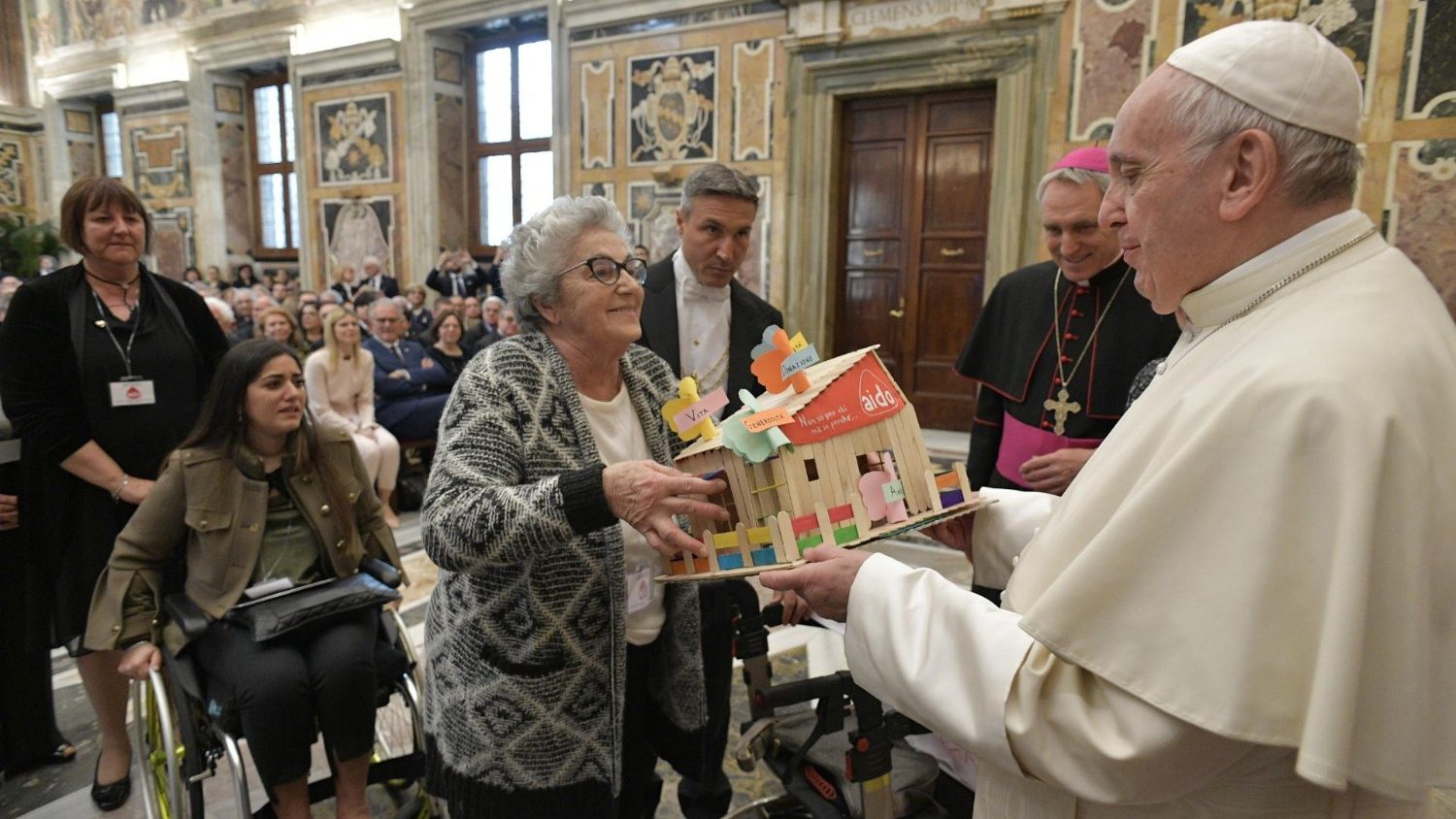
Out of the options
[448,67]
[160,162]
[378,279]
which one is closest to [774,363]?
[378,279]

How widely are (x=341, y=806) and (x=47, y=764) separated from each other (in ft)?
4.29

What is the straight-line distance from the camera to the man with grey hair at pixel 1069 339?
2.13 m

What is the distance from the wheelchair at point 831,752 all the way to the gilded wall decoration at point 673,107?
7.40m

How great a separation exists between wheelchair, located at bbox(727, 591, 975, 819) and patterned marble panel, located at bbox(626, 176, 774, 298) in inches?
240

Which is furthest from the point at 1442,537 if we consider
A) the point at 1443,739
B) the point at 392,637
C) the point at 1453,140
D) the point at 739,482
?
the point at 1453,140

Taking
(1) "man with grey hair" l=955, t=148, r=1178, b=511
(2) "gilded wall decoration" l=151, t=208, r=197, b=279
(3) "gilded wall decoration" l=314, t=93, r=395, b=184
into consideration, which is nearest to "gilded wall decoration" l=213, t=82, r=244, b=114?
(2) "gilded wall decoration" l=151, t=208, r=197, b=279

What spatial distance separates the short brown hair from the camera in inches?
97.6

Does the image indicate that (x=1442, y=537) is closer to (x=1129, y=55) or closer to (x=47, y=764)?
(x=47, y=764)

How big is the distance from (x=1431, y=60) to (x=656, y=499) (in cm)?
683

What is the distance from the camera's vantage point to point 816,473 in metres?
1.42

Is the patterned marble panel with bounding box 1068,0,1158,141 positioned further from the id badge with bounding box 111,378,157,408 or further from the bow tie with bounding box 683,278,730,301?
the id badge with bounding box 111,378,157,408

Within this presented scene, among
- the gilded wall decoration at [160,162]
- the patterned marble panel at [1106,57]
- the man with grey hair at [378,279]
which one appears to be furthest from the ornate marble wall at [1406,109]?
the gilded wall decoration at [160,162]

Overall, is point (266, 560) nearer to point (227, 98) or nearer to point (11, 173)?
point (227, 98)

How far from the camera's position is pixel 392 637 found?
2.43 meters
